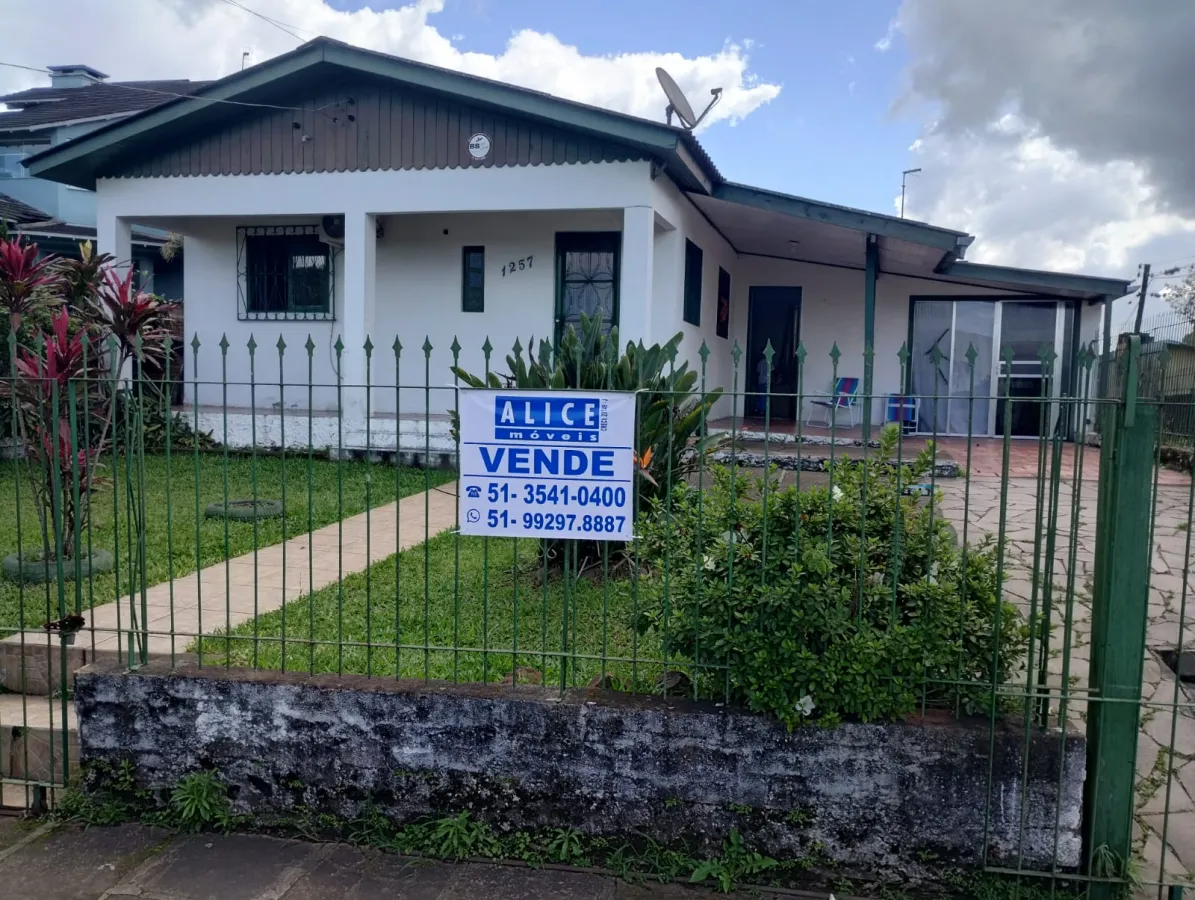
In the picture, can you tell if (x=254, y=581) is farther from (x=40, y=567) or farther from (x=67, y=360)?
(x=40, y=567)

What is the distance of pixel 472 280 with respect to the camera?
12.2m

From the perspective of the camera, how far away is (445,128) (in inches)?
411

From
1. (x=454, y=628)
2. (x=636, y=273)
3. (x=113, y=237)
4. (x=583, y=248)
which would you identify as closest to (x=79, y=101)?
(x=113, y=237)

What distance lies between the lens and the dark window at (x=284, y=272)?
12680 millimetres

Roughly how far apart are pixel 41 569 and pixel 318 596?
196cm

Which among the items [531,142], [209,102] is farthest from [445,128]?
[209,102]

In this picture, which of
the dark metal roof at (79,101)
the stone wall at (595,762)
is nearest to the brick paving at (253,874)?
the stone wall at (595,762)

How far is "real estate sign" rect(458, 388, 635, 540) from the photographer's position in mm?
3598

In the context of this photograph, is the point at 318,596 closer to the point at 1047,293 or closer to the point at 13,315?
the point at 13,315

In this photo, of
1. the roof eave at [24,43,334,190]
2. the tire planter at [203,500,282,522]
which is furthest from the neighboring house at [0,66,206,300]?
the tire planter at [203,500,282,522]

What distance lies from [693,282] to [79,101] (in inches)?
626

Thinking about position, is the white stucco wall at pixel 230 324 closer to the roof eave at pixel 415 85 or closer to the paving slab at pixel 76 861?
the roof eave at pixel 415 85

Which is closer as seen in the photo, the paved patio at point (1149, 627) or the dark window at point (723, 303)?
the paved patio at point (1149, 627)

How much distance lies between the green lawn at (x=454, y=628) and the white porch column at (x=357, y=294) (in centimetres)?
510
